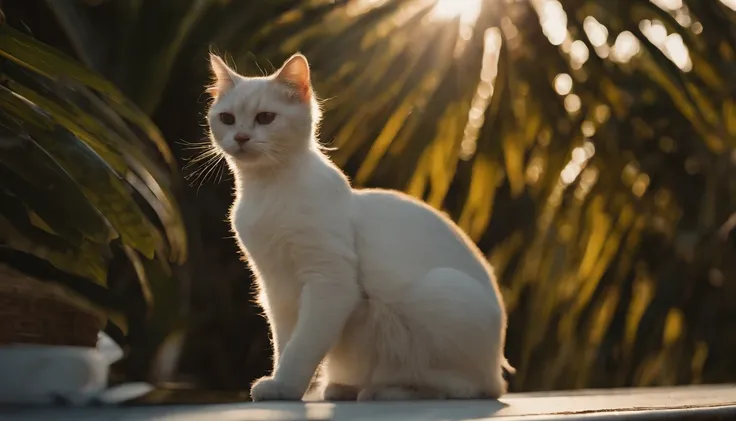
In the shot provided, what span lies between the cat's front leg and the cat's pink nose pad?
19 cm

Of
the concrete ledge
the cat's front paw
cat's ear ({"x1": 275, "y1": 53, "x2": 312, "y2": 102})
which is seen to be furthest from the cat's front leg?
cat's ear ({"x1": 275, "y1": 53, "x2": 312, "y2": 102})

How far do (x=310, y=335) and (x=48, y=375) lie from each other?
30 centimetres

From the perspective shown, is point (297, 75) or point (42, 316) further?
point (297, 75)

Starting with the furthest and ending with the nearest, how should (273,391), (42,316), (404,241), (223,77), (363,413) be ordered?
(223,77), (404,241), (273,391), (42,316), (363,413)

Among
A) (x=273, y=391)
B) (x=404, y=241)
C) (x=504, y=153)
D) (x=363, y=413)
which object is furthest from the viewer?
(x=504, y=153)

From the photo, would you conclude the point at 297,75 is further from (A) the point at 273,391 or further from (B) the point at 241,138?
(A) the point at 273,391

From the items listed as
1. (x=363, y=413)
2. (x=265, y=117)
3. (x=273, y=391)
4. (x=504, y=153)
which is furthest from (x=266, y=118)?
(x=504, y=153)

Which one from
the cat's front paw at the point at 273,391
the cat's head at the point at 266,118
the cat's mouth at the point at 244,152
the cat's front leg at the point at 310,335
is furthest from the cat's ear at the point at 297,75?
the cat's front paw at the point at 273,391

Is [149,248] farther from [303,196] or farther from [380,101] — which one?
[380,101]

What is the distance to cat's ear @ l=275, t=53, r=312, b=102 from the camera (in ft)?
4.10

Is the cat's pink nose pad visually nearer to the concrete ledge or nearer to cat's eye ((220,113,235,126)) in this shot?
cat's eye ((220,113,235,126))

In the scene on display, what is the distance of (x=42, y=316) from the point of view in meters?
0.99

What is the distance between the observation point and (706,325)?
2.73 m

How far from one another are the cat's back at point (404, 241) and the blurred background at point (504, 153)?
34 cm
